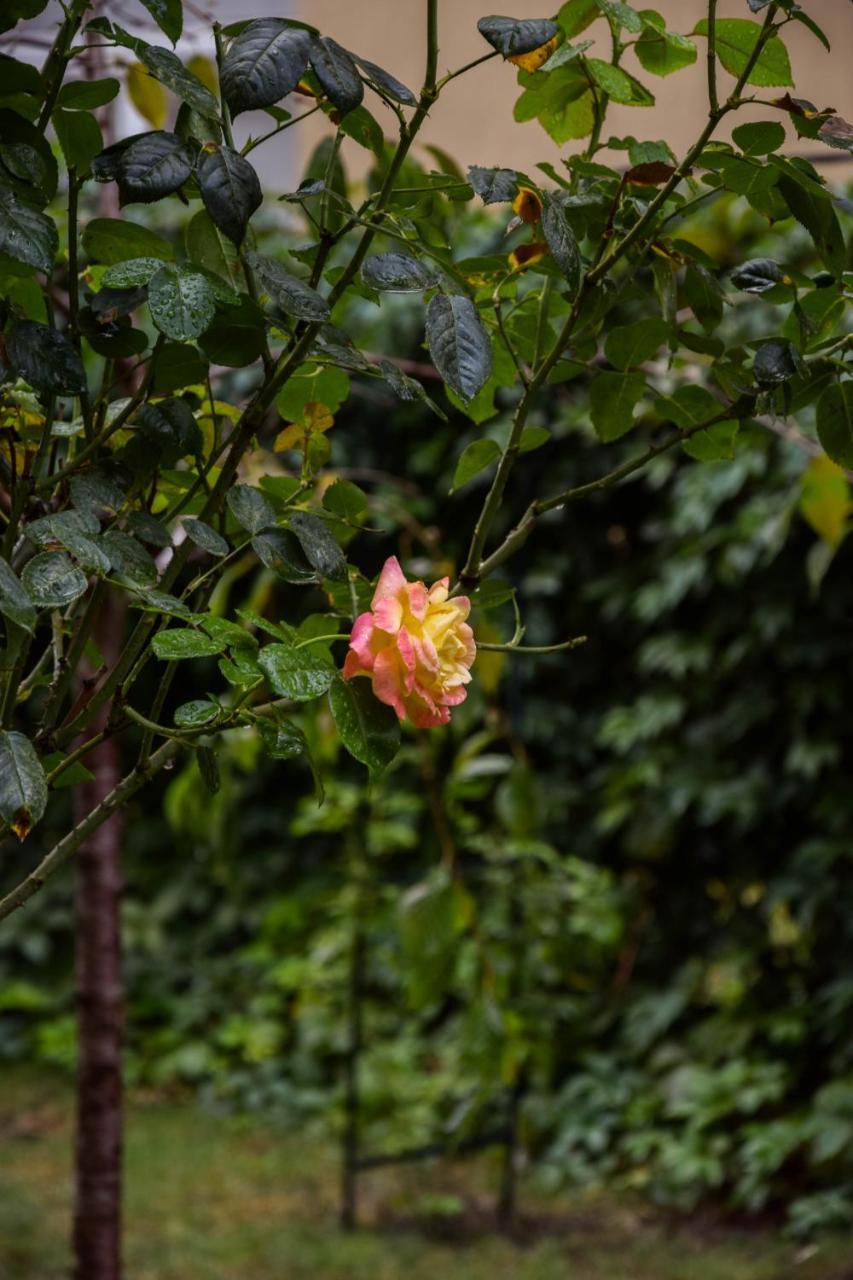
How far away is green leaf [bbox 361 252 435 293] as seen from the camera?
616 mm

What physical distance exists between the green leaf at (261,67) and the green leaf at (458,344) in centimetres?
11

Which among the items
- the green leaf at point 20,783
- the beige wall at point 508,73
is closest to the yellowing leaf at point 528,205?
the green leaf at point 20,783

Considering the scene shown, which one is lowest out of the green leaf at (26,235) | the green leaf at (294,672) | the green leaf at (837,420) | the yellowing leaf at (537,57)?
the green leaf at (294,672)

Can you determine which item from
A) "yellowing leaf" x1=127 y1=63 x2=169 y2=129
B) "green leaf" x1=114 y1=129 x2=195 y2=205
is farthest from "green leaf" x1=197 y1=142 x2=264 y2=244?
"yellowing leaf" x1=127 y1=63 x2=169 y2=129

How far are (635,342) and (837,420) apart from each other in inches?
4.7

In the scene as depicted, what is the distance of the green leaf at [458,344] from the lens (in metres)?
0.61

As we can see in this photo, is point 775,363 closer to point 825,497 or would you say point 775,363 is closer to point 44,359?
point 44,359

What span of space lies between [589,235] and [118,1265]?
4.45 ft

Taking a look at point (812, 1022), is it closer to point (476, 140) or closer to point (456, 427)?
point (456, 427)

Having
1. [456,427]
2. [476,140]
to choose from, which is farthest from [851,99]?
[456,427]

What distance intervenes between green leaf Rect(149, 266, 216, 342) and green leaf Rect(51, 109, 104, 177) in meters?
0.13

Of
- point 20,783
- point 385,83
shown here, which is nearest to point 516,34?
point 385,83

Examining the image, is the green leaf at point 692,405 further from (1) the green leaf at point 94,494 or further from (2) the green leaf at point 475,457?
(1) the green leaf at point 94,494

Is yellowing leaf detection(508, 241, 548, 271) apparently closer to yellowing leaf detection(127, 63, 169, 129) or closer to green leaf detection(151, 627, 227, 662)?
green leaf detection(151, 627, 227, 662)
